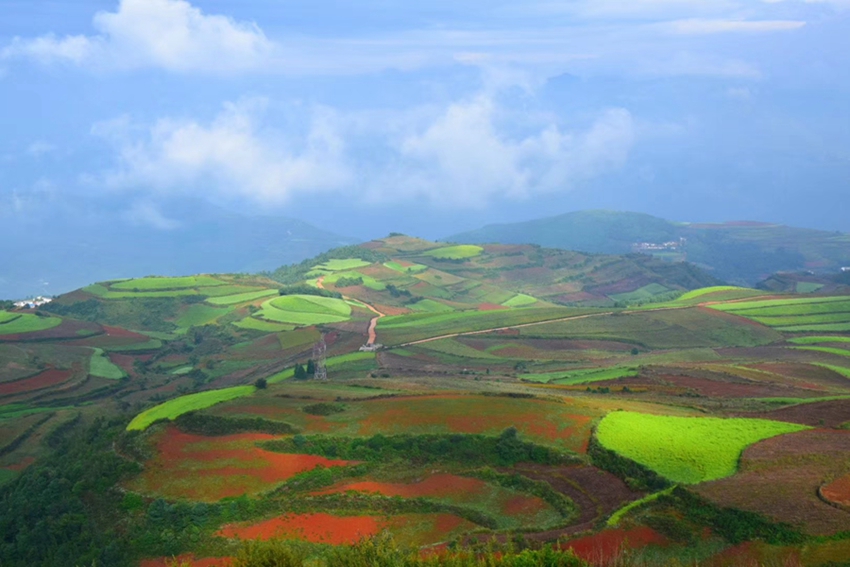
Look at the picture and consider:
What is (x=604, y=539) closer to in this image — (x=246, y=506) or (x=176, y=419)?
(x=246, y=506)

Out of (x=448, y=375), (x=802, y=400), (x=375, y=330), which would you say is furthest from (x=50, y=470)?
(x=375, y=330)

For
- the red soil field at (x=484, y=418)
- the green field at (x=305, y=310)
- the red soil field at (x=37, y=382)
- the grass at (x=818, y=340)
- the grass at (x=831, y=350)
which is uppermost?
the green field at (x=305, y=310)

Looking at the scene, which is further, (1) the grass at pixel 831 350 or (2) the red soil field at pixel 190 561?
(1) the grass at pixel 831 350

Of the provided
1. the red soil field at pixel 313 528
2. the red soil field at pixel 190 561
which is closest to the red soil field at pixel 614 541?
the red soil field at pixel 313 528

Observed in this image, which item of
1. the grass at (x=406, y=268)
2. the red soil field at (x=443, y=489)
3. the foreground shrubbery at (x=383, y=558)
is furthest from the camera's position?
the grass at (x=406, y=268)

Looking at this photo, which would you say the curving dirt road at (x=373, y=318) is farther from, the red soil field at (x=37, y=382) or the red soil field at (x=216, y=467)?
the red soil field at (x=216, y=467)

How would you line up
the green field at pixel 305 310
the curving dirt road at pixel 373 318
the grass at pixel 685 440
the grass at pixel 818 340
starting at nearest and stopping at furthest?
the grass at pixel 685 440 → the grass at pixel 818 340 → the curving dirt road at pixel 373 318 → the green field at pixel 305 310
